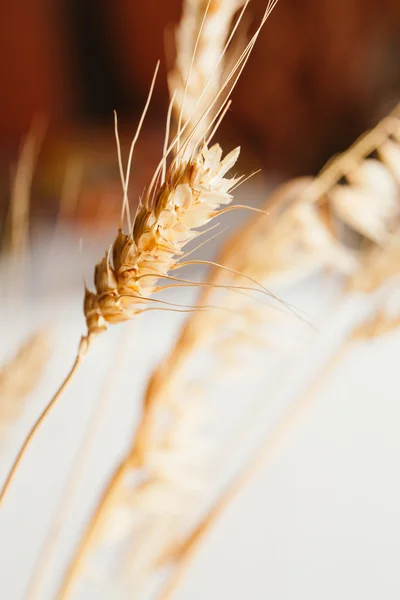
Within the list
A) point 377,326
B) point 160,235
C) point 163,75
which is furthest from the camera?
point 163,75

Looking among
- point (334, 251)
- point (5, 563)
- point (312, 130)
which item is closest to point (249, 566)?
point (5, 563)

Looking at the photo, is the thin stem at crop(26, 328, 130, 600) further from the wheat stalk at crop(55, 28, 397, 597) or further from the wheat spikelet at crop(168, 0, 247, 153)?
the wheat spikelet at crop(168, 0, 247, 153)

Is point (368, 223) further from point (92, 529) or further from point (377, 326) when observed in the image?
point (92, 529)

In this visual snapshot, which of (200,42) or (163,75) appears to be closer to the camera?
(200,42)

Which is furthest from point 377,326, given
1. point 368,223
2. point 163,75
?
point 163,75

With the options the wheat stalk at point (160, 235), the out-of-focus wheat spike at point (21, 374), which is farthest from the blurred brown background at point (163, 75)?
the wheat stalk at point (160, 235)

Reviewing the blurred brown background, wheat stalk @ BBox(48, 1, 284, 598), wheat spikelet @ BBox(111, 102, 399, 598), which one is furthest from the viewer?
the blurred brown background

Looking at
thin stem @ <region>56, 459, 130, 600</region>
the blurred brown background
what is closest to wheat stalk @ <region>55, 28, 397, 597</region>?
thin stem @ <region>56, 459, 130, 600</region>
